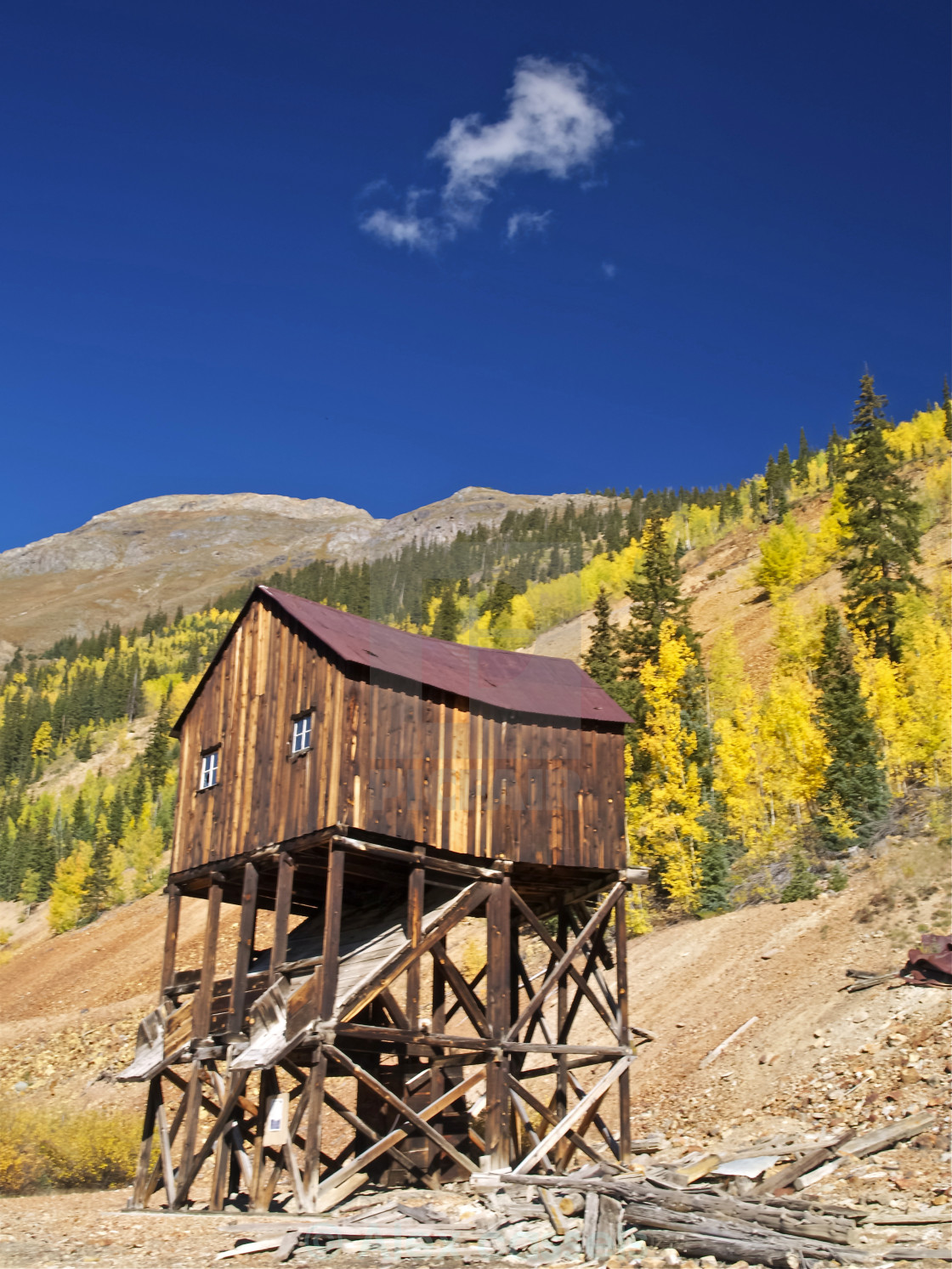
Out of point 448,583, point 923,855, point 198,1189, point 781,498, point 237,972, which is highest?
point 781,498

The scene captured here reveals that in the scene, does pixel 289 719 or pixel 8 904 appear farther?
pixel 8 904

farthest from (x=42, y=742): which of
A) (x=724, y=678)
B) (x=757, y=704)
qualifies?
(x=757, y=704)

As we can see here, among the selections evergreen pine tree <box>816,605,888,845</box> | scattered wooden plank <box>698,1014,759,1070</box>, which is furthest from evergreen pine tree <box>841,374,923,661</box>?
scattered wooden plank <box>698,1014,759,1070</box>

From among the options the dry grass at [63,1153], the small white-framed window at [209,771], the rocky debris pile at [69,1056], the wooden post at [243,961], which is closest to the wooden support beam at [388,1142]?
the wooden post at [243,961]

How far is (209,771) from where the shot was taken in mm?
22531

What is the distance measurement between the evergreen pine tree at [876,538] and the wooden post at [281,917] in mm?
37704

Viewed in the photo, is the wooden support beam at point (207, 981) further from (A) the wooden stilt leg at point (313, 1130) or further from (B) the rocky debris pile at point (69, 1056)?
(B) the rocky debris pile at point (69, 1056)

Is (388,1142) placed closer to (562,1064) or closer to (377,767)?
(562,1064)

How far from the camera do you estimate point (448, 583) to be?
103562 millimetres

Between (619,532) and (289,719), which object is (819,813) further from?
(619,532)

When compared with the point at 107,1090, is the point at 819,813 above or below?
above

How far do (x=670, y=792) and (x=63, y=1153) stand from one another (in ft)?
86.2

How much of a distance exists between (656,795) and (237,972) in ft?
88.3

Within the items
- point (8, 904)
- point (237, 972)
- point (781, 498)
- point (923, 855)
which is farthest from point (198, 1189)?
point (781, 498)
